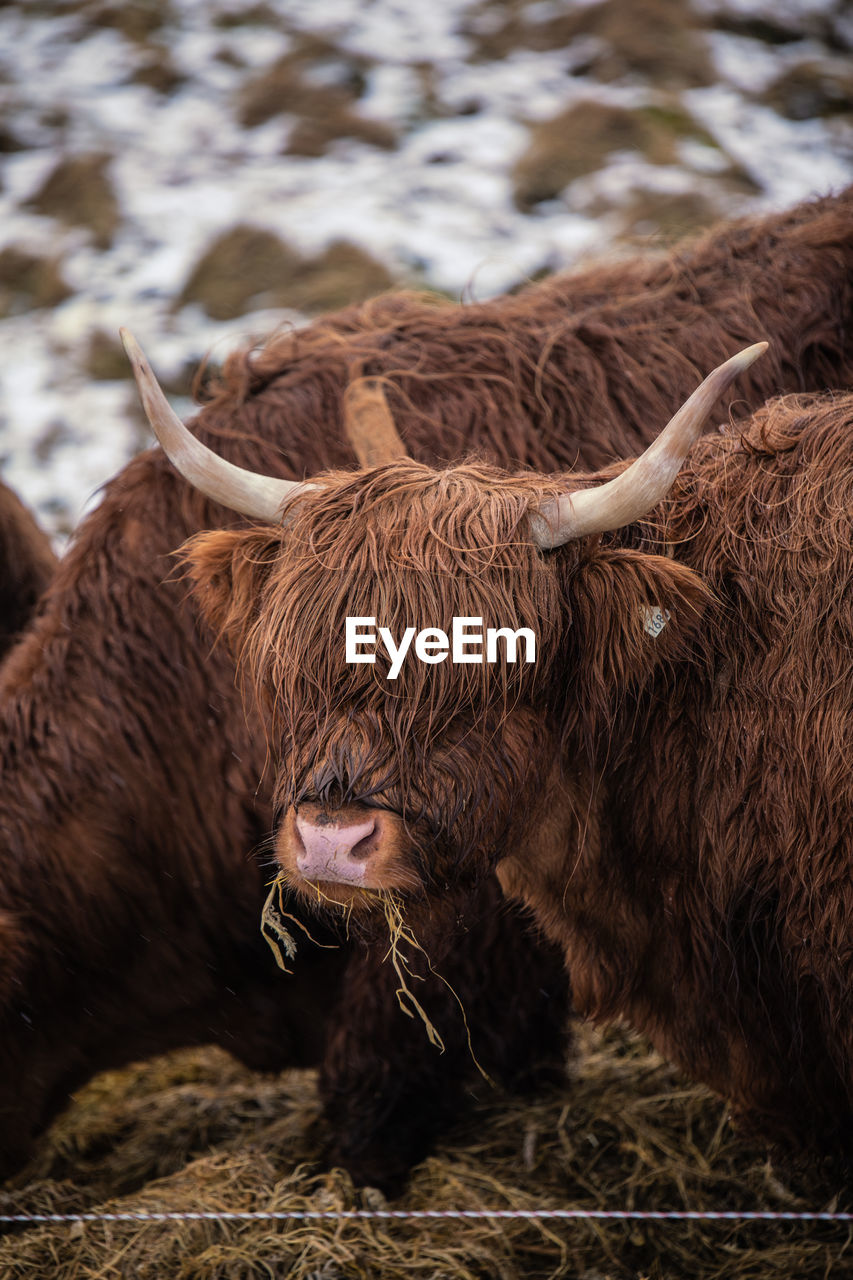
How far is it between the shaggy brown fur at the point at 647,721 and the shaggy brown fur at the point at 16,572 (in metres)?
1.97

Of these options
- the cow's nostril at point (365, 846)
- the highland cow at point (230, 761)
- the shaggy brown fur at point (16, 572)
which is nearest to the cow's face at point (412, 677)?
the cow's nostril at point (365, 846)

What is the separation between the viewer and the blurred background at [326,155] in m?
7.47

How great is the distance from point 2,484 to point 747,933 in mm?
3230

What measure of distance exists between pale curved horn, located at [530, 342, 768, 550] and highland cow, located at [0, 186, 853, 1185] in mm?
897

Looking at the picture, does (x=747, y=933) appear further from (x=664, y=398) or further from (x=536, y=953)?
(x=664, y=398)

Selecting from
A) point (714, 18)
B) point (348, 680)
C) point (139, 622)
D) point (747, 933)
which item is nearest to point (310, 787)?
point (348, 680)

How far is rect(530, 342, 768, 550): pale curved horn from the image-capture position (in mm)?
1845

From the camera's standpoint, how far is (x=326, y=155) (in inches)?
347

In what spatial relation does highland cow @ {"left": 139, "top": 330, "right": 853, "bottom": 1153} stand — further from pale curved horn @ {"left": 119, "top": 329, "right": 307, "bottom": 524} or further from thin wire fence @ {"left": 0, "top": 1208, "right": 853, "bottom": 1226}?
thin wire fence @ {"left": 0, "top": 1208, "right": 853, "bottom": 1226}

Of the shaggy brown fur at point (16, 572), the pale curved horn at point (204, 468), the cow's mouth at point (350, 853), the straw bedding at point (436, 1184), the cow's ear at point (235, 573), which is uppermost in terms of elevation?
the pale curved horn at point (204, 468)

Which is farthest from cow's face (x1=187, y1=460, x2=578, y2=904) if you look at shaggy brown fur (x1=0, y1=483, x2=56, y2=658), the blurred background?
the blurred background

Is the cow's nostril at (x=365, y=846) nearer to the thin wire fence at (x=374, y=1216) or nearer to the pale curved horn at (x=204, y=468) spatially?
the pale curved horn at (x=204, y=468)

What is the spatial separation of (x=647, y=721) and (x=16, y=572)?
8.94 ft

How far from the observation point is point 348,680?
6.44 ft
